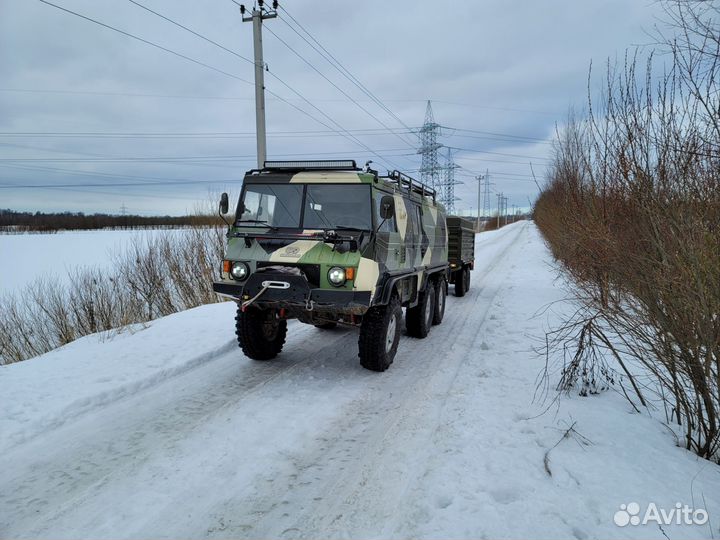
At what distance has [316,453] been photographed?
349 cm

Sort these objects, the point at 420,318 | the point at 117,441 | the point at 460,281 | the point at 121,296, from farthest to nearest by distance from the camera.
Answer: the point at 460,281 < the point at 121,296 < the point at 420,318 < the point at 117,441

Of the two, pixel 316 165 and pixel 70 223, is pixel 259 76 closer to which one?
pixel 316 165

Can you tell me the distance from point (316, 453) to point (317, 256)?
2116 mm

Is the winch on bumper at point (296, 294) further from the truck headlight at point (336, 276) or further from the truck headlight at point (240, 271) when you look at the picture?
the truck headlight at point (240, 271)

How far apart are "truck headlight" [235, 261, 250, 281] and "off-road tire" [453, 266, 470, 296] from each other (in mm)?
7001

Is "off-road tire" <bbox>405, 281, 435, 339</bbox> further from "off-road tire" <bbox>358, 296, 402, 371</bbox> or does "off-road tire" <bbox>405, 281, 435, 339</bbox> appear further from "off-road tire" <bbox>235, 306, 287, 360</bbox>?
"off-road tire" <bbox>235, 306, 287, 360</bbox>

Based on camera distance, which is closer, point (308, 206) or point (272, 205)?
point (308, 206)

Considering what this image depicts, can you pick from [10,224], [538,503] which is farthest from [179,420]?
[10,224]

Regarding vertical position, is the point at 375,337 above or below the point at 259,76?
below

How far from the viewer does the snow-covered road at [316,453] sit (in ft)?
8.70

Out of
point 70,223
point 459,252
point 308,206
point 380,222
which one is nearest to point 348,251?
point 380,222

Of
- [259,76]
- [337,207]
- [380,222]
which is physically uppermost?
[259,76]

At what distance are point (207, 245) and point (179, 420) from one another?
10.0m

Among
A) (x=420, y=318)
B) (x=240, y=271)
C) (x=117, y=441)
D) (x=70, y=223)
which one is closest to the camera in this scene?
(x=117, y=441)
